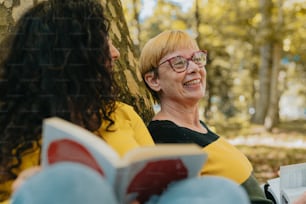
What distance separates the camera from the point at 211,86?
10234mm

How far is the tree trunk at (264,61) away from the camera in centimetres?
706

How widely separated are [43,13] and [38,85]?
15 centimetres

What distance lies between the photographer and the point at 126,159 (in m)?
0.69

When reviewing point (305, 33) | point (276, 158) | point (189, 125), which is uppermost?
point (189, 125)

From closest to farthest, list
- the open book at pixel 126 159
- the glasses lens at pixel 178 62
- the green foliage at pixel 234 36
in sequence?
1. the open book at pixel 126 159
2. the glasses lens at pixel 178 62
3. the green foliage at pixel 234 36

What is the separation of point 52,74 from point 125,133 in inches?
7.3

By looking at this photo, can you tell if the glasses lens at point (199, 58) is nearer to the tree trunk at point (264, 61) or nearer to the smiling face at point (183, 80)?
the smiling face at point (183, 80)

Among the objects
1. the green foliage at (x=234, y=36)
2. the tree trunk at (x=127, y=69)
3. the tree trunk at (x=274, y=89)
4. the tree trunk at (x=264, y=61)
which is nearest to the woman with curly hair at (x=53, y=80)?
the tree trunk at (x=127, y=69)

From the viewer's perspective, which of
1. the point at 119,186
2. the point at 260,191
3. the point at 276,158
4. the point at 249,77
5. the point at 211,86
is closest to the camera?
the point at 119,186

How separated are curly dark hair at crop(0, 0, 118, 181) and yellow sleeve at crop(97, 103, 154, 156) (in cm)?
2

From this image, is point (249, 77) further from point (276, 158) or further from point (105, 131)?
point (105, 131)

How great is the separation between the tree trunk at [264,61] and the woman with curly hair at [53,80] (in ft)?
20.5

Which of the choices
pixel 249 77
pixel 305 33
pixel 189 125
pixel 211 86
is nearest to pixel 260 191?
pixel 189 125

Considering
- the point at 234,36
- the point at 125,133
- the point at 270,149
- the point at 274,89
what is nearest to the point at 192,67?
the point at 125,133
